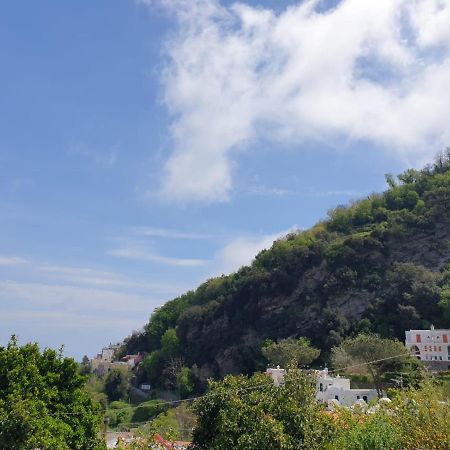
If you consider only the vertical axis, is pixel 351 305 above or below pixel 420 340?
above

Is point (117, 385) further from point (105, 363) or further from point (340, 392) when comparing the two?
point (340, 392)

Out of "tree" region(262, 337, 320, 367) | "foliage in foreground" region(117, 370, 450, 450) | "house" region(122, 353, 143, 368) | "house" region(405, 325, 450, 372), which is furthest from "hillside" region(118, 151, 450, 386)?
"foliage in foreground" region(117, 370, 450, 450)

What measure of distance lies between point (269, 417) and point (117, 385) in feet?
193

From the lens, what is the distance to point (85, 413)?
17.5 meters

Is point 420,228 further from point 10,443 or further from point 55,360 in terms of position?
point 10,443

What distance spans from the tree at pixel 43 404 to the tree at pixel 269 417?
5156 mm

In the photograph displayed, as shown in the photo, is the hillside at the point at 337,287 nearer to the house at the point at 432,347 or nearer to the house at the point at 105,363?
the house at the point at 432,347

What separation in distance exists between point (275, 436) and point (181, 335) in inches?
2258

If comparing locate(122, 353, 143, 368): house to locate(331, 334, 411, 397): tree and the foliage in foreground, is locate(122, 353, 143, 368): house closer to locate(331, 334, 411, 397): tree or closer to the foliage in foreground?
locate(331, 334, 411, 397): tree

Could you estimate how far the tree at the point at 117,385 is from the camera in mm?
64750

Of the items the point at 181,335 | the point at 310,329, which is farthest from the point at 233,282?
the point at 310,329

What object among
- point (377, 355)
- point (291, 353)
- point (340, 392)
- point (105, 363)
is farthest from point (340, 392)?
point (105, 363)

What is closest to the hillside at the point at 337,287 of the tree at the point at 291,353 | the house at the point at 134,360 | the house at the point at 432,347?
the house at the point at 432,347

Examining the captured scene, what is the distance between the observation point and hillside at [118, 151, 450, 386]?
48.0 metres
